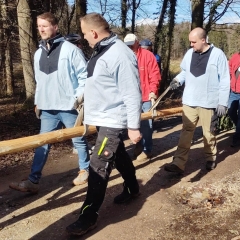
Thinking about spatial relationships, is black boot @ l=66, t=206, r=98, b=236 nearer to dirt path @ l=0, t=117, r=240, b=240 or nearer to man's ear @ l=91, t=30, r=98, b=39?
dirt path @ l=0, t=117, r=240, b=240

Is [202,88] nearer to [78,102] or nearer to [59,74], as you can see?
[78,102]

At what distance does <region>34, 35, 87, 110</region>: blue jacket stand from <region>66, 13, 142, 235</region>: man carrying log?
895 mm

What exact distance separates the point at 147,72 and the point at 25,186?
8.70ft

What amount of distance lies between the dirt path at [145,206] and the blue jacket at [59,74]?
3.92 feet

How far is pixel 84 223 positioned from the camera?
141 inches

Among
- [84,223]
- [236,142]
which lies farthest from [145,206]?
[236,142]

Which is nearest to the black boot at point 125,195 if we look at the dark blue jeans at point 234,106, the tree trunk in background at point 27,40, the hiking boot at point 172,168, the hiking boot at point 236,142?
the hiking boot at point 172,168

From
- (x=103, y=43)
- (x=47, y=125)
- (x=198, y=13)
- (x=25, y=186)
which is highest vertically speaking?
(x=198, y=13)

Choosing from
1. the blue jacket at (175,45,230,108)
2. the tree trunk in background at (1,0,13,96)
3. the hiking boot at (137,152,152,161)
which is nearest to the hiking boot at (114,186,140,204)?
the blue jacket at (175,45,230,108)

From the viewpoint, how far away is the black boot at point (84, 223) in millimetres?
3531

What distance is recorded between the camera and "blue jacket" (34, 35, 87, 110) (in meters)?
4.45

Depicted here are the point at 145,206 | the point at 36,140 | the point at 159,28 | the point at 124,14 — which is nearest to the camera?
the point at 36,140

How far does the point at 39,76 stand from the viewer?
180 inches

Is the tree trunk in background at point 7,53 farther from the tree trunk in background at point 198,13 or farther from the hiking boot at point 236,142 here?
the hiking boot at point 236,142
